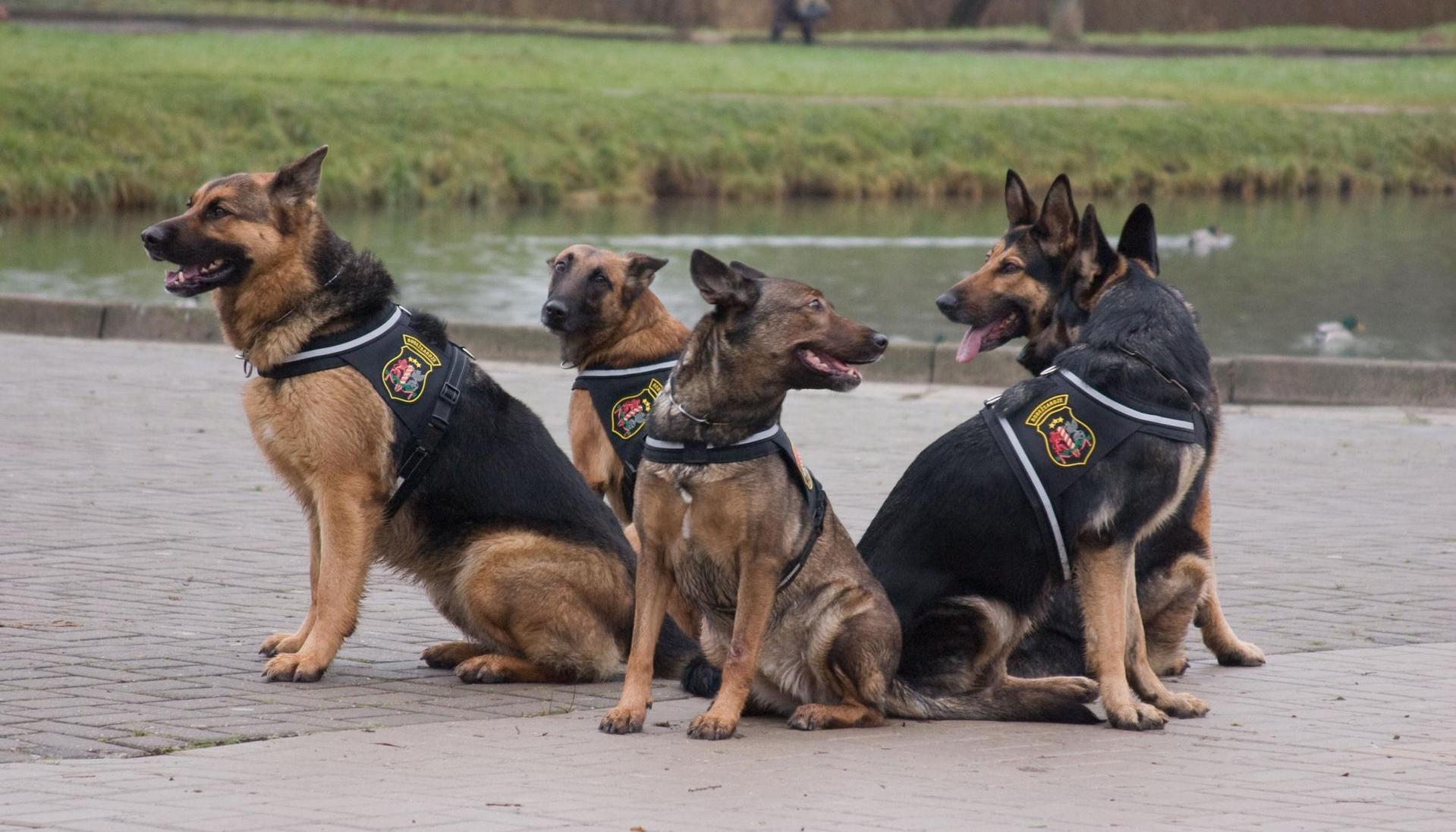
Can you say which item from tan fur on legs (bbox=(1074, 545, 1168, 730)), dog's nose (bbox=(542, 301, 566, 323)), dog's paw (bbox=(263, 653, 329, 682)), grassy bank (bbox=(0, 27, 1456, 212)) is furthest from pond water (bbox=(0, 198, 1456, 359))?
tan fur on legs (bbox=(1074, 545, 1168, 730))

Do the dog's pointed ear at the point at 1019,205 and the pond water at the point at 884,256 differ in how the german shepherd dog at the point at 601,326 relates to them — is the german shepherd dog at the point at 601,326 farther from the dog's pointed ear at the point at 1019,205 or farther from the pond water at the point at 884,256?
the pond water at the point at 884,256

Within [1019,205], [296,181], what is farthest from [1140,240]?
[296,181]

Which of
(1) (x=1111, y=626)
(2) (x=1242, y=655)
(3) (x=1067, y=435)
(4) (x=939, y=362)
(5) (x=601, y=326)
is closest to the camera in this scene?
(1) (x=1111, y=626)

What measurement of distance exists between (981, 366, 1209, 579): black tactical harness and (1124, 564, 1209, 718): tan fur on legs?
1.13 feet

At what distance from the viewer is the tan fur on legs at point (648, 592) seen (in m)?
5.71

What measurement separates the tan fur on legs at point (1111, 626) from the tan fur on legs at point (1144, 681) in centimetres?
20

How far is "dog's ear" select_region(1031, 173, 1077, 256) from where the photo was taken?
21.9ft

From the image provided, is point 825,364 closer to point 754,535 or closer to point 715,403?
point 715,403

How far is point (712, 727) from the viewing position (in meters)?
5.67

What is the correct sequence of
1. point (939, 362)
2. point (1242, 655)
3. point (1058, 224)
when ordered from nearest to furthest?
1. point (1058, 224)
2. point (1242, 655)
3. point (939, 362)

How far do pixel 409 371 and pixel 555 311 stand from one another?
0.80 m

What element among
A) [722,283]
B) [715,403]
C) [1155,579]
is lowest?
[1155,579]

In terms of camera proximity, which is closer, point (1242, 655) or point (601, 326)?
point (1242, 655)

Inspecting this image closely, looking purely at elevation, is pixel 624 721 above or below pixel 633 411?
below
